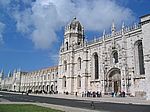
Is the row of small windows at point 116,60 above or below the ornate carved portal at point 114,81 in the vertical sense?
above

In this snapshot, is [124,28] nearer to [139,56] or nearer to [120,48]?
[120,48]

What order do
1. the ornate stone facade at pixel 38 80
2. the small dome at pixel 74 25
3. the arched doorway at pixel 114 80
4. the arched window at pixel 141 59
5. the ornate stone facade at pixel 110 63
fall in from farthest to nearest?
the ornate stone facade at pixel 38 80 < the small dome at pixel 74 25 < the arched doorway at pixel 114 80 < the arched window at pixel 141 59 < the ornate stone facade at pixel 110 63

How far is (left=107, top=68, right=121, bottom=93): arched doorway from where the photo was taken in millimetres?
33281

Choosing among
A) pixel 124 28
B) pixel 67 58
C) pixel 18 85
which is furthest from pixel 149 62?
pixel 18 85

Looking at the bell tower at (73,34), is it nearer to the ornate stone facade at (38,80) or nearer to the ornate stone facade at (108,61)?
the ornate stone facade at (108,61)

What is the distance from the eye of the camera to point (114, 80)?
3416 centimetres

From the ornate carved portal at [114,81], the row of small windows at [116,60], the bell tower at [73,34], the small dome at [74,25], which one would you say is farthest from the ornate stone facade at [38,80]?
the ornate carved portal at [114,81]

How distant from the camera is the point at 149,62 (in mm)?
23875

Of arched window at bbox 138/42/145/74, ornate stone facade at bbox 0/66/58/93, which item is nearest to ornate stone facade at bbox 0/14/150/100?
arched window at bbox 138/42/145/74

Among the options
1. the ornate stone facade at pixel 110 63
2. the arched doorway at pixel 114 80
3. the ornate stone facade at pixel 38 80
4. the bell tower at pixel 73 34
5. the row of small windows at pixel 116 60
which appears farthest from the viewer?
the ornate stone facade at pixel 38 80

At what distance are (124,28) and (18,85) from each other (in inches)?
3172

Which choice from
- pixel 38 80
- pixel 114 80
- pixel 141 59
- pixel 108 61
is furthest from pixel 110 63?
pixel 38 80

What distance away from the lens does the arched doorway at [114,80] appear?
3328cm

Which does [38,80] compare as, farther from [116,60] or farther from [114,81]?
[116,60]
